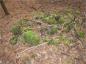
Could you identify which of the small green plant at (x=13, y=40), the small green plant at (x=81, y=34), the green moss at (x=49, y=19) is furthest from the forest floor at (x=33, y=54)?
the green moss at (x=49, y=19)

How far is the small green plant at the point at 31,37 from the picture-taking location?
15.4 ft

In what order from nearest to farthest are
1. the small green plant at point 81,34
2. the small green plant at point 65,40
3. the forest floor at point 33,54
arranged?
the forest floor at point 33,54 → the small green plant at point 65,40 → the small green plant at point 81,34

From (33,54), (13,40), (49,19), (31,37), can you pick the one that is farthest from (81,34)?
(13,40)

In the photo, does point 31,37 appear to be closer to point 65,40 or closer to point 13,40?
point 13,40

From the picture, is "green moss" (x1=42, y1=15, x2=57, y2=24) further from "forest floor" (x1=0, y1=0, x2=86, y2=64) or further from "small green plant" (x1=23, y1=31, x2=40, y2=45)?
"forest floor" (x1=0, y1=0, x2=86, y2=64)

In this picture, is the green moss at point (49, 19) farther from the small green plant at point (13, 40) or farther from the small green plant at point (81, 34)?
the small green plant at point (13, 40)

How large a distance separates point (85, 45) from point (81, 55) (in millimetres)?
351

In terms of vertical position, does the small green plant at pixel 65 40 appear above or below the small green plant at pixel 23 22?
below

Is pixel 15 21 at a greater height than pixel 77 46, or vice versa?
pixel 15 21

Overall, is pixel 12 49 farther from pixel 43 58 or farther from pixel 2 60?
pixel 43 58

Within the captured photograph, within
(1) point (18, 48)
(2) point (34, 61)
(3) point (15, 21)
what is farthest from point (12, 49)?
(3) point (15, 21)

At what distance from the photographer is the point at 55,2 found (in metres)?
6.12

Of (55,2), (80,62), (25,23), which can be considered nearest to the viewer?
(80,62)

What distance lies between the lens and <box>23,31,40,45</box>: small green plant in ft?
15.4
